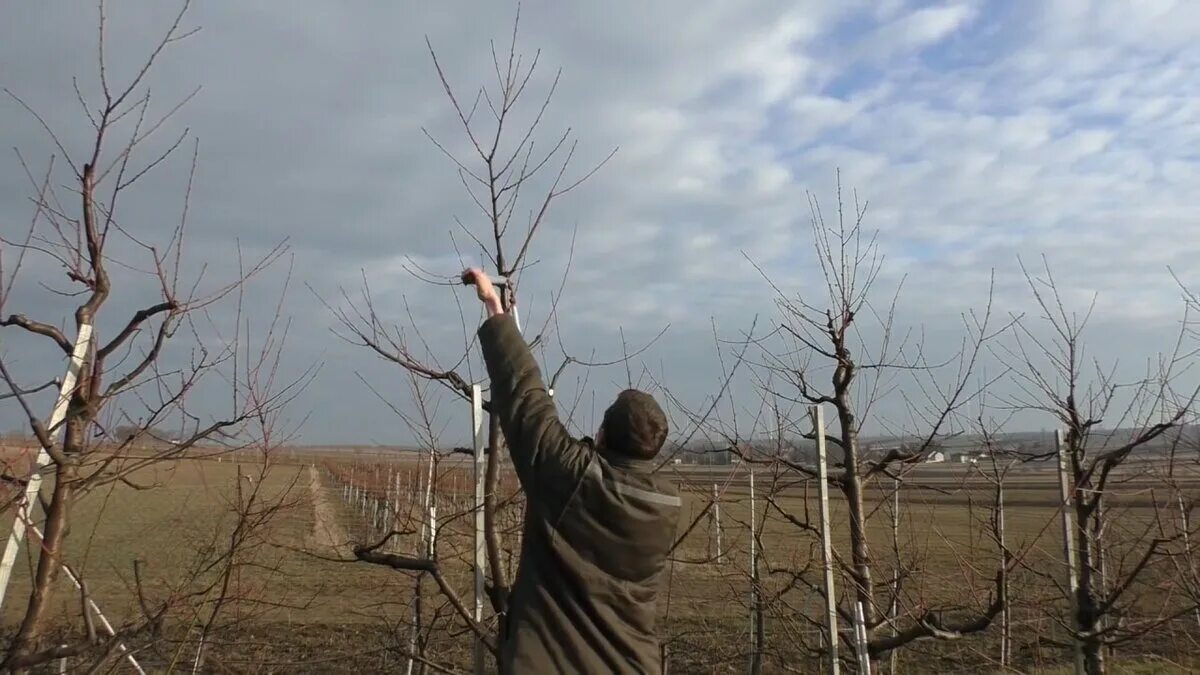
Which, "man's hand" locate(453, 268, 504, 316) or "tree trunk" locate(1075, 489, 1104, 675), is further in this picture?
"tree trunk" locate(1075, 489, 1104, 675)

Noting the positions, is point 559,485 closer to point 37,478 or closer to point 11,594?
point 37,478

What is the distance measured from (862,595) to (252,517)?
322 cm

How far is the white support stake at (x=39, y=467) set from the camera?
2.56m

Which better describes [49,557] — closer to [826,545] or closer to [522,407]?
[522,407]

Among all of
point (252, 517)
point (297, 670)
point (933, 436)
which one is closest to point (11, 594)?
point (297, 670)

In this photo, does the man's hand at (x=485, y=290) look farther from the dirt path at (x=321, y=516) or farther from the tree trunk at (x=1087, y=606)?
the tree trunk at (x=1087, y=606)

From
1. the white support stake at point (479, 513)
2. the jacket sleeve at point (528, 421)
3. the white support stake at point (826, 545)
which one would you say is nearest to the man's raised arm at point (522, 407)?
the jacket sleeve at point (528, 421)

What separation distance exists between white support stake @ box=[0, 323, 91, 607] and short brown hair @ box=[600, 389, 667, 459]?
1667mm

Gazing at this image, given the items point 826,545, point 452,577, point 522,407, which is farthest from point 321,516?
point 522,407

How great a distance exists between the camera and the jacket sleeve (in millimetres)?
2355

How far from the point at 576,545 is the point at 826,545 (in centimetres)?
241

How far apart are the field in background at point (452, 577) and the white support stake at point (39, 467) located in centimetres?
30

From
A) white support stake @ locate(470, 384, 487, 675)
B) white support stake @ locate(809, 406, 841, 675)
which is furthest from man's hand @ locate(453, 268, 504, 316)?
white support stake @ locate(809, 406, 841, 675)

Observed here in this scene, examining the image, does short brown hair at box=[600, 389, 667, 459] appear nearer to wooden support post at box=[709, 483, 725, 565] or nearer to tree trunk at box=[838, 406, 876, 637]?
wooden support post at box=[709, 483, 725, 565]
